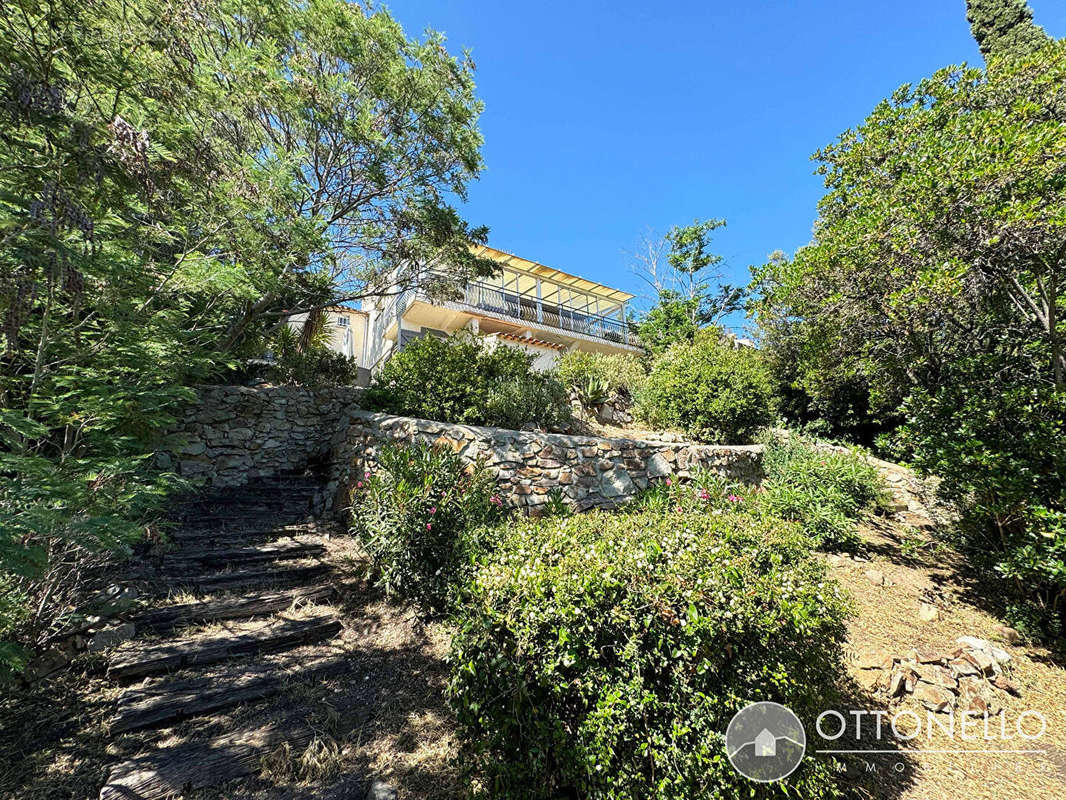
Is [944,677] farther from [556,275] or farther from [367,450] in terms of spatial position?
[556,275]

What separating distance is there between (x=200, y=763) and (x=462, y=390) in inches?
182

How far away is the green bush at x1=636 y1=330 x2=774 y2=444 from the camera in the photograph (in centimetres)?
794

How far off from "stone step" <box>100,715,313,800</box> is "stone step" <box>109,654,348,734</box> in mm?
249

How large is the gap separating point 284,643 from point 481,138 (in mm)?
7590

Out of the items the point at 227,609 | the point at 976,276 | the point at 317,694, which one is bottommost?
the point at 317,694

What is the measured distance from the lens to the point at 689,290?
18.2m

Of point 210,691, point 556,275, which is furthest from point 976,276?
point 556,275

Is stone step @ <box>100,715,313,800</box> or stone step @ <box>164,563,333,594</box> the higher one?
stone step @ <box>164,563,333,594</box>

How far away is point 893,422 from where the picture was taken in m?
9.52

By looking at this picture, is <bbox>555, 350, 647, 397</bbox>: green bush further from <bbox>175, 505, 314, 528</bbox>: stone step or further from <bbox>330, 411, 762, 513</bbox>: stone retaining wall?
<bbox>175, 505, 314, 528</bbox>: stone step

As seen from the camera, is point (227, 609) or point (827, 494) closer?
point (227, 609)

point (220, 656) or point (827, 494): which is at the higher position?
point (827, 494)

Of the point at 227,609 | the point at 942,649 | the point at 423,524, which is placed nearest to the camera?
the point at 227,609

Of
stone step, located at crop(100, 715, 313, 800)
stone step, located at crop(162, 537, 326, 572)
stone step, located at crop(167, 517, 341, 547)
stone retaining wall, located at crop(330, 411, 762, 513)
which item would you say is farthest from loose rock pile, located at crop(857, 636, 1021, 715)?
stone step, located at crop(167, 517, 341, 547)
